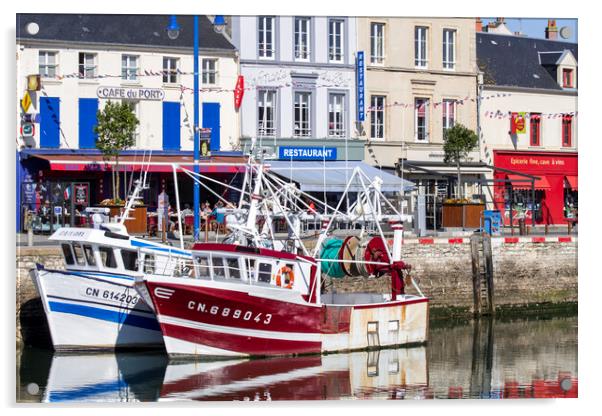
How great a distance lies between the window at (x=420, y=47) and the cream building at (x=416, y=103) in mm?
42

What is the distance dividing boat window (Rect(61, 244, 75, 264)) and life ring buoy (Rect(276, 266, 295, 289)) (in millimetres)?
3910

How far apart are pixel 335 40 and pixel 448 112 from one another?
442cm

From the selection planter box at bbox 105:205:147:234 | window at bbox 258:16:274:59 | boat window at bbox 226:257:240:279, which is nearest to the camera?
boat window at bbox 226:257:240:279

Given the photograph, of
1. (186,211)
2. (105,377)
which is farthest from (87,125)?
(105,377)

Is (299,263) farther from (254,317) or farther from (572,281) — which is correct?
(572,281)

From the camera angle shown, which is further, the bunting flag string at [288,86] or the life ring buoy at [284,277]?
the bunting flag string at [288,86]

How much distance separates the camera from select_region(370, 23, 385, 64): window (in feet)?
89.8

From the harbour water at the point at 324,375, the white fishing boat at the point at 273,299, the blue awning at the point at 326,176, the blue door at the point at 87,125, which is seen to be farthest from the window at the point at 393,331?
the blue door at the point at 87,125

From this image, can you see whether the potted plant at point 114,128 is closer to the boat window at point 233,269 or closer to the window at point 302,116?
the window at point 302,116

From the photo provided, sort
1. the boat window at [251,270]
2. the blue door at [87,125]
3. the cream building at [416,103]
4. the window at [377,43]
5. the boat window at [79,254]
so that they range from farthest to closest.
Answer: the cream building at [416,103], the blue door at [87,125], the window at [377,43], the boat window at [79,254], the boat window at [251,270]

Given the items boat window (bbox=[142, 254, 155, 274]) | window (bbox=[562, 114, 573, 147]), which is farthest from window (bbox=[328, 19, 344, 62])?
boat window (bbox=[142, 254, 155, 274])

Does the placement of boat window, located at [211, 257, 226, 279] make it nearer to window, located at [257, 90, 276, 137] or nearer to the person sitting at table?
the person sitting at table

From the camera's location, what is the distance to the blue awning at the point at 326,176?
94.0 feet
